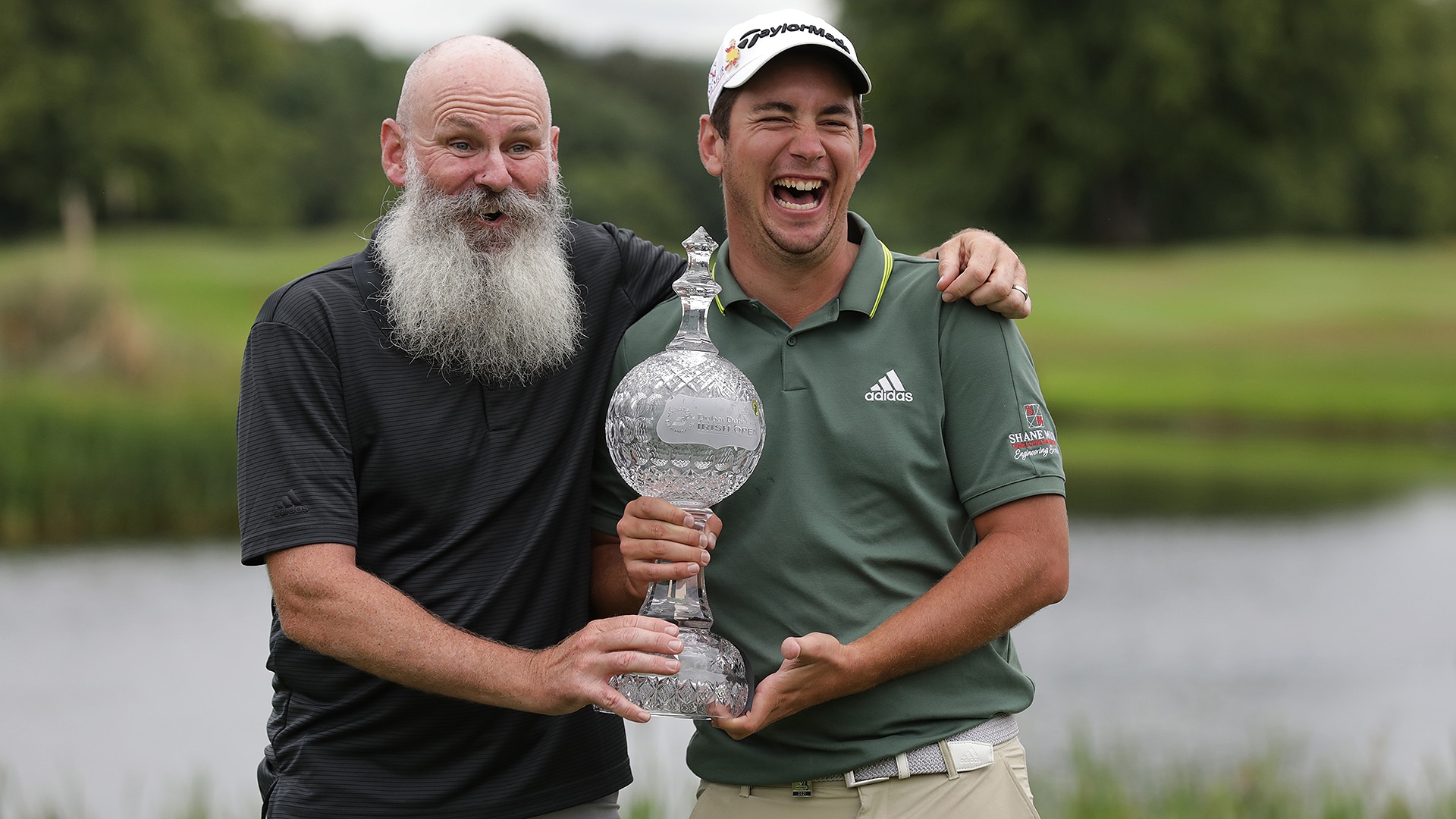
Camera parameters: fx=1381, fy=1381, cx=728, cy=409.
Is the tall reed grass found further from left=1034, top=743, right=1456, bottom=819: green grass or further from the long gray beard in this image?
the long gray beard

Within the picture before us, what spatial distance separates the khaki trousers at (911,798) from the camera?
2.87 metres

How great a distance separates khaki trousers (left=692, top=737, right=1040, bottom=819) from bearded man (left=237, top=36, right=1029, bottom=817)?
45 centimetres

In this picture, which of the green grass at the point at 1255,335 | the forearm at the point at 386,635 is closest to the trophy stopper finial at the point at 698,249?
the forearm at the point at 386,635

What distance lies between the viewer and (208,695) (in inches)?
439

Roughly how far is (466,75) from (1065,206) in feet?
121

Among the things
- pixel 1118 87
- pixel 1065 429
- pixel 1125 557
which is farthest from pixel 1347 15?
pixel 1125 557

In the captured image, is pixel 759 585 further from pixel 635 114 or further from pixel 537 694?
pixel 635 114

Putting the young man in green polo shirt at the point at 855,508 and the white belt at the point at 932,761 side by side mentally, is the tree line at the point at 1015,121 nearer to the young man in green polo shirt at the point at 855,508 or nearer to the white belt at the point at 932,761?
the young man in green polo shirt at the point at 855,508

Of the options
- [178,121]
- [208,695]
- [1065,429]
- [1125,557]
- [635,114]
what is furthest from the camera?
[635,114]

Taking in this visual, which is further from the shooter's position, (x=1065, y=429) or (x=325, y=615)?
(x=1065, y=429)

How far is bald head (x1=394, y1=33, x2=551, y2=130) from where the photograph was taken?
3.25 metres

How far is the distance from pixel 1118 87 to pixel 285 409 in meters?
37.1

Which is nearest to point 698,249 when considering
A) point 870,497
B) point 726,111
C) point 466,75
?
point 726,111

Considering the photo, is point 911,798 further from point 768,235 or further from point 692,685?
point 768,235
